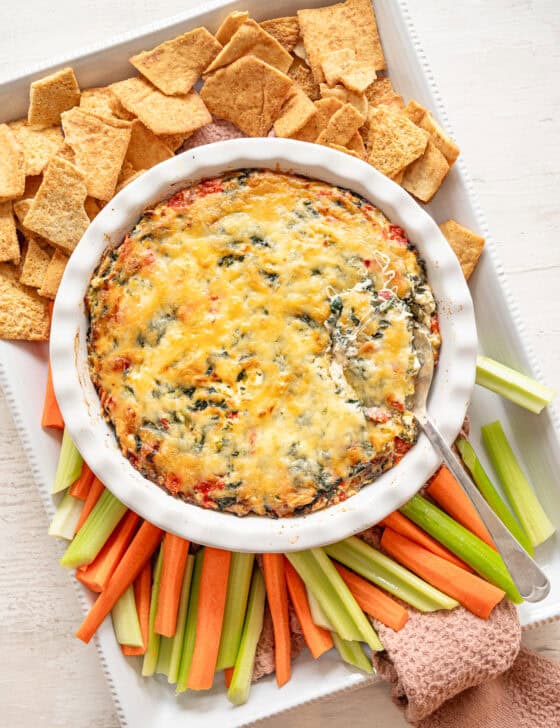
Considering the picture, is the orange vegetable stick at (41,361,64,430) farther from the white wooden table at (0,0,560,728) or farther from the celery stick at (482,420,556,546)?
the celery stick at (482,420,556,546)

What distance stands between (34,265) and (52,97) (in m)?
0.53

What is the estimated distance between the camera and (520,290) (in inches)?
120

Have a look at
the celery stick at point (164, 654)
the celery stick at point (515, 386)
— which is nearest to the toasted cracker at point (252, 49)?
the celery stick at point (515, 386)

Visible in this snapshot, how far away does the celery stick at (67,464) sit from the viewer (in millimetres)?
2686

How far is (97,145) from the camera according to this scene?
269cm

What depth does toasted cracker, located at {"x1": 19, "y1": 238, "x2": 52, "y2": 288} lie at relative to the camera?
2705 mm

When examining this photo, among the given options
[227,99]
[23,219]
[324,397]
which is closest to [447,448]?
[324,397]

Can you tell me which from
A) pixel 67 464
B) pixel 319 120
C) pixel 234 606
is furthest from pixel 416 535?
pixel 319 120

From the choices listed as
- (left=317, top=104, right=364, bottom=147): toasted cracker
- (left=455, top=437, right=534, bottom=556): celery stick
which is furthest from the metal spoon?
(left=317, top=104, right=364, bottom=147): toasted cracker

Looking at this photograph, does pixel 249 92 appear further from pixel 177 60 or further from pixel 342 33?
pixel 342 33

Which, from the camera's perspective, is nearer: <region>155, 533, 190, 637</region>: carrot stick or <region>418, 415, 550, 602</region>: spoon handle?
<region>418, 415, 550, 602</region>: spoon handle

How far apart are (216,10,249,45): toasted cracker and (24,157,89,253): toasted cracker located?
0.63m

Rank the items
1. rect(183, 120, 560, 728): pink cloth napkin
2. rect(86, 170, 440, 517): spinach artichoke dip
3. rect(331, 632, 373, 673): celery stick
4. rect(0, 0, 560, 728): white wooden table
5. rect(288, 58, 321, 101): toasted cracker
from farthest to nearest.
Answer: rect(0, 0, 560, 728): white wooden table < rect(288, 58, 321, 101): toasted cracker < rect(331, 632, 373, 673): celery stick < rect(183, 120, 560, 728): pink cloth napkin < rect(86, 170, 440, 517): spinach artichoke dip

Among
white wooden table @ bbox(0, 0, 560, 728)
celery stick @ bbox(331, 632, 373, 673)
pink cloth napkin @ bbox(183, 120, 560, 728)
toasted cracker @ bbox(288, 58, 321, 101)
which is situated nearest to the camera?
pink cloth napkin @ bbox(183, 120, 560, 728)
